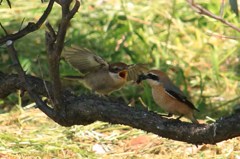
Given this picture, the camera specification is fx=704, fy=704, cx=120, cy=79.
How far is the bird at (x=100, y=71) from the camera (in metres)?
5.14

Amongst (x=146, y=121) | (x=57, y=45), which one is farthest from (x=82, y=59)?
(x=57, y=45)

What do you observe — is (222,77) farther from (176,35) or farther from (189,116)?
(189,116)

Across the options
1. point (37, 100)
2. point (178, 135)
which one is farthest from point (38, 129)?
point (178, 135)

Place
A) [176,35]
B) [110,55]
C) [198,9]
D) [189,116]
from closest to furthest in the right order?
[198,9]
[189,116]
[110,55]
[176,35]

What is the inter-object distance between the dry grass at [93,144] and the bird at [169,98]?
69 cm

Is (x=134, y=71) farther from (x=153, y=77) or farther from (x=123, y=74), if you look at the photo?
(x=153, y=77)

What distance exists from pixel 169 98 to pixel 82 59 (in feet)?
2.52

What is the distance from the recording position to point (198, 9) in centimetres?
306

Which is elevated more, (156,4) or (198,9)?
(198,9)

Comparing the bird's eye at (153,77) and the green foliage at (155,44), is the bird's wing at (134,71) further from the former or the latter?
the green foliage at (155,44)

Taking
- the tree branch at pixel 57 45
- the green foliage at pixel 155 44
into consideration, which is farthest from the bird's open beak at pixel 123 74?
the tree branch at pixel 57 45

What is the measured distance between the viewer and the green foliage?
7160 mm

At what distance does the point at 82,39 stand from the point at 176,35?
1286 mm

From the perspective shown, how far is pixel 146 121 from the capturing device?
3.78 m
